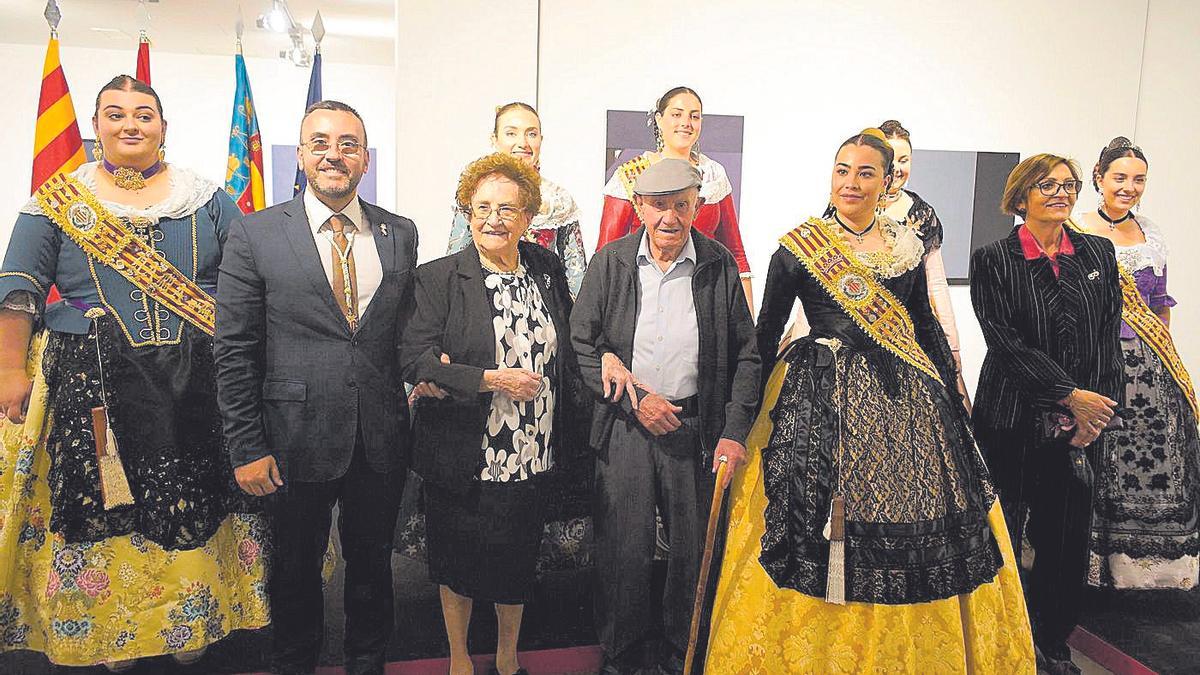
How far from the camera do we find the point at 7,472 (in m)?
2.69

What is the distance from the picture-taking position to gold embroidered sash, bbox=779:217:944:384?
2.58 metres

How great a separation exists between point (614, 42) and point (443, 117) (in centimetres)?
102

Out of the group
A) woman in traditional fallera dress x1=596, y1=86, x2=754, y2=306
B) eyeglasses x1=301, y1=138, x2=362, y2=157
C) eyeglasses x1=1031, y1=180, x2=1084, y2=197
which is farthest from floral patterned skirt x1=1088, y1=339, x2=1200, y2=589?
eyeglasses x1=301, y1=138, x2=362, y2=157

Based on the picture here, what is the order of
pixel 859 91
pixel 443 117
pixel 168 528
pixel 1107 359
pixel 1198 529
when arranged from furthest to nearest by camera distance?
pixel 859 91 → pixel 443 117 → pixel 1198 529 → pixel 1107 359 → pixel 168 528

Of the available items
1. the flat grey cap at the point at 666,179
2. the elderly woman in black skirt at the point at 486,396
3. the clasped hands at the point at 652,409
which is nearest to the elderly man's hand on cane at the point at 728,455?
the clasped hands at the point at 652,409

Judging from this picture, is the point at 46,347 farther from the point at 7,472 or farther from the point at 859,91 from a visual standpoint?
the point at 859,91

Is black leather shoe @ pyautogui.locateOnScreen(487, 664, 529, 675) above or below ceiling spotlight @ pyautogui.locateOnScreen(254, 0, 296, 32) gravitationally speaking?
below

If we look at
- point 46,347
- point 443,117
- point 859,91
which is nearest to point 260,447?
point 46,347

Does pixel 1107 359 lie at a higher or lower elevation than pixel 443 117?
lower

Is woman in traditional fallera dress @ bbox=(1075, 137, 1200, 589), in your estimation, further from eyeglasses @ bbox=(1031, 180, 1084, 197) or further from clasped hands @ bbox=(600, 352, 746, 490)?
clasped hands @ bbox=(600, 352, 746, 490)

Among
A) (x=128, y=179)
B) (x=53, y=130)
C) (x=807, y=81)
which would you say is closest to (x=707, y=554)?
(x=128, y=179)

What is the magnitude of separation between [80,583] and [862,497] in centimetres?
237

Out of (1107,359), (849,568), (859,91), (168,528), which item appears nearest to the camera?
(849,568)

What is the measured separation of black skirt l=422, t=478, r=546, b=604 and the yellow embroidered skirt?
24.9 inches
